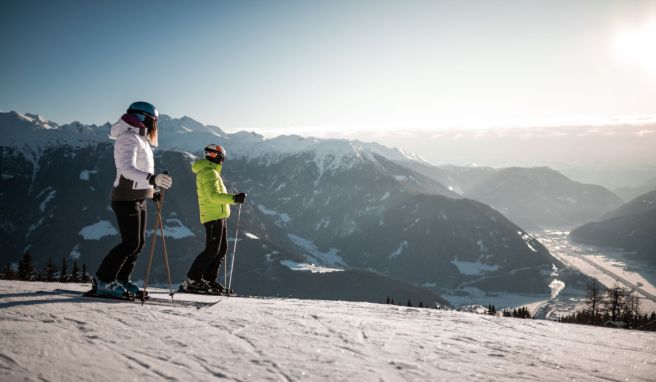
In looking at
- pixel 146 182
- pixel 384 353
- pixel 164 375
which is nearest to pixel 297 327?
pixel 384 353

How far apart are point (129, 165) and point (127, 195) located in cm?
57

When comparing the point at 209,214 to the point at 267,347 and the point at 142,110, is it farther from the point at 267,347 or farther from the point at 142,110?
the point at 267,347

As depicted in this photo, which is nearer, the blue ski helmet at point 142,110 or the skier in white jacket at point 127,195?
the skier in white jacket at point 127,195

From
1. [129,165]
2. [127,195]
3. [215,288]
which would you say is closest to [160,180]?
[129,165]

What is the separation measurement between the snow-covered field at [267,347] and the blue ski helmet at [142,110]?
3441 millimetres

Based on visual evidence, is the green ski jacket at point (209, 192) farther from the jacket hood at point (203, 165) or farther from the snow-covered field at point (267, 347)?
the snow-covered field at point (267, 347)

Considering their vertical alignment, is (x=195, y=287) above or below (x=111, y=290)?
below

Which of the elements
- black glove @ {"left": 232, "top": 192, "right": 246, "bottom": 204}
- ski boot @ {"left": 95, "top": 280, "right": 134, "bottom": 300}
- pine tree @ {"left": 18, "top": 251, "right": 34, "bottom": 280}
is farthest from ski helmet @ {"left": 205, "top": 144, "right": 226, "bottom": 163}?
pine tree @ {"left": 18, "top": 251, "right": 34, "bottom": 280}

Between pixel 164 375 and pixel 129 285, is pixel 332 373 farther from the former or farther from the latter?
pixel 129 285

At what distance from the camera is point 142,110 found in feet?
25.5

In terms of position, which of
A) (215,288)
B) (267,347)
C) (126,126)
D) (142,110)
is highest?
(142,110)

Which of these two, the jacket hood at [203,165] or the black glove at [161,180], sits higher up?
the jacket hood at [203,165]

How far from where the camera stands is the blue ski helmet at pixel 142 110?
25.2 ft

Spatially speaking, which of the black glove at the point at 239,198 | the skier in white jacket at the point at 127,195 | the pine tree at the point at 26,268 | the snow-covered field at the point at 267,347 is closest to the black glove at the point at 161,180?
the skier in white jacket at the point at 127,195
